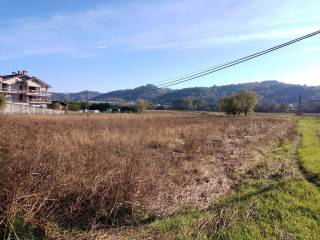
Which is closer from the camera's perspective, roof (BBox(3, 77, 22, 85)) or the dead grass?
the dead grass

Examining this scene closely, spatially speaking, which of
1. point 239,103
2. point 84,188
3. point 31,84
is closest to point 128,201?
point 84,188

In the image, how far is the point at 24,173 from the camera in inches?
296

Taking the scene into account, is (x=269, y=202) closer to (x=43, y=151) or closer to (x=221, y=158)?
(x=43, y=151)

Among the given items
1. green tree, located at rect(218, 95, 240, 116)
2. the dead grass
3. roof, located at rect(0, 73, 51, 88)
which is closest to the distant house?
roof, located at rect(0, 73, 51, 88)

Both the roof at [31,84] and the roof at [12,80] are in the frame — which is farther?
the roof at [31,84]

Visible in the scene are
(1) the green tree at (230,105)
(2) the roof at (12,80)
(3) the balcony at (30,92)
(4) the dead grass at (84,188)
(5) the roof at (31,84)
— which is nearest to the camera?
(4) the dead grass at (84,188)

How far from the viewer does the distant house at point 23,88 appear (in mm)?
93375

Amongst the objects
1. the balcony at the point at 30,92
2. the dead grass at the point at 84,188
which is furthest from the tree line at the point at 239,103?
the dead grass at the point at 84,188

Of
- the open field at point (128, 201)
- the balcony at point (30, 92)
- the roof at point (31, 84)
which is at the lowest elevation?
the open field at point (128, 201)

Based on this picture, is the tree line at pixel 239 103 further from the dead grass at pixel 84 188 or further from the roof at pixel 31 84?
the dead grass at pixel 84 188

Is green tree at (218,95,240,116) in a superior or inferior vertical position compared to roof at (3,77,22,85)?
inferior

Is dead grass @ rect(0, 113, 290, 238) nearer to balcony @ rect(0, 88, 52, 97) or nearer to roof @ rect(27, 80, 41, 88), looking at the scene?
balcony @ rect(0, 88, 52, 97)

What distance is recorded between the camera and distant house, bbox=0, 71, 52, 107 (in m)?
93.4

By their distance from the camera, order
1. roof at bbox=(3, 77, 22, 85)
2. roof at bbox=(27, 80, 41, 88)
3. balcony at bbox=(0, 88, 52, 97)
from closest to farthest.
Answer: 1. balcony at bbox=(0, 88, 52, 97)
2. roof at bbox=(3, 77, 22, 85)
3. roof at bbox=(27, 80, 41, 88)
